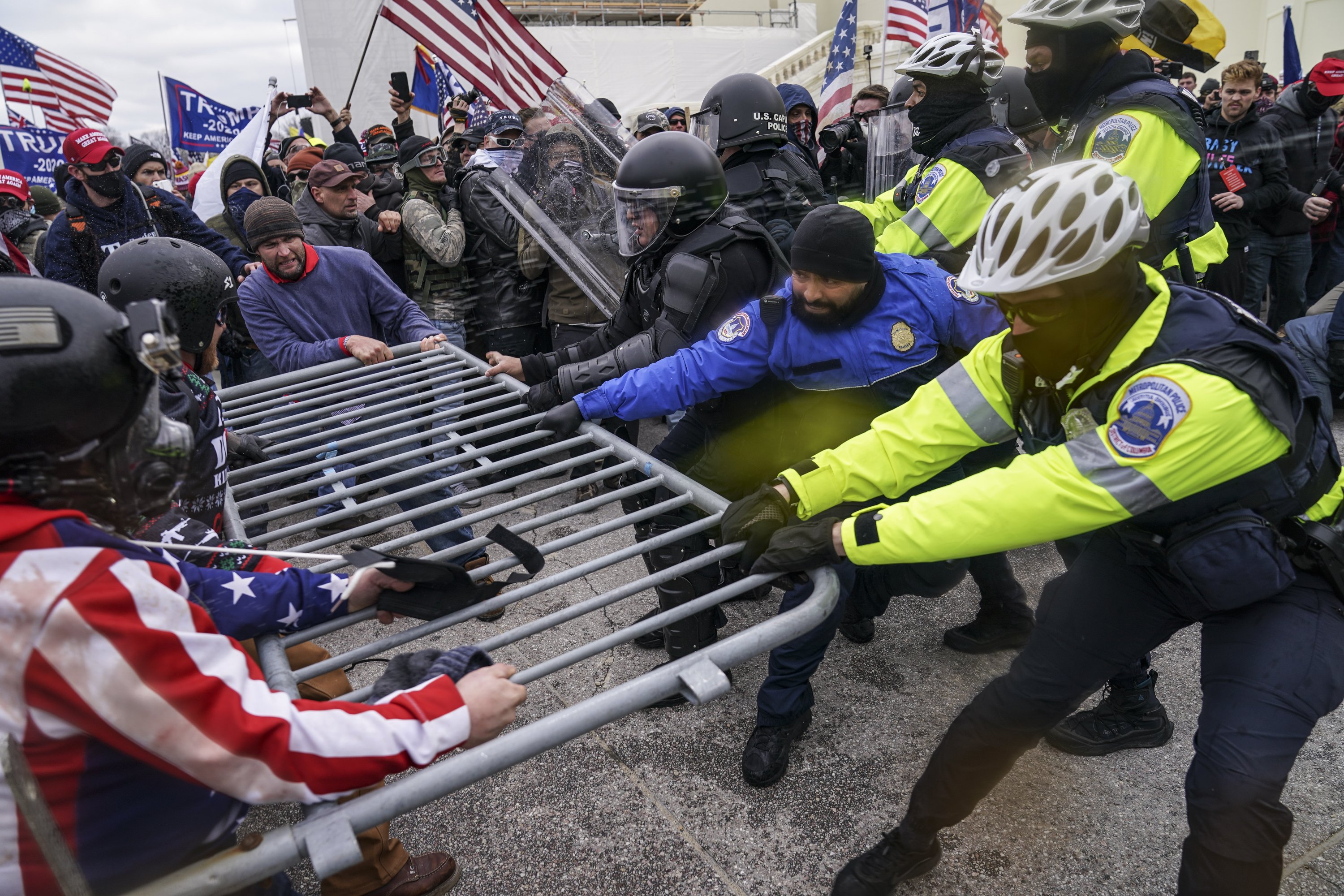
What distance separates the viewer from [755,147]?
4246 mm

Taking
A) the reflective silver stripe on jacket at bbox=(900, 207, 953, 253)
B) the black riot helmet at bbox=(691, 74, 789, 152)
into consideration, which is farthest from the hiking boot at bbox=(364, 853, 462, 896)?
the black riot helmet at bbox=(691, 74, 789, 152)

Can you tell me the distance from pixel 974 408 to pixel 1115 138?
5.14ft

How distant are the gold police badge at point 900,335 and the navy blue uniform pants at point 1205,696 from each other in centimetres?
85

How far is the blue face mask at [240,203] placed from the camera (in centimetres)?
577

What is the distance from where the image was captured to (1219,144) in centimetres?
628

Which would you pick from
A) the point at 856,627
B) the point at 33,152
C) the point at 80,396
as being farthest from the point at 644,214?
the point at 33,152

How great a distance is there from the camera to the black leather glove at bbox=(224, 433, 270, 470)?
8.70 ft

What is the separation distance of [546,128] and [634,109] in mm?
21710

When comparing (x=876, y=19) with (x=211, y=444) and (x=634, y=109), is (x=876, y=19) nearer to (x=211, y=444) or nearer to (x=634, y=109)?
(x=634, y=109)

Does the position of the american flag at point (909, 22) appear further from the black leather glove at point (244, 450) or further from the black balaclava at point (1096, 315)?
the black leather glove at point (244, 450)

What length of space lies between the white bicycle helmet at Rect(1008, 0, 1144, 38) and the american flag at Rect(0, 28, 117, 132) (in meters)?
10.9

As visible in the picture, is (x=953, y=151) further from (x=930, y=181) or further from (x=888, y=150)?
(x=888, y=150)

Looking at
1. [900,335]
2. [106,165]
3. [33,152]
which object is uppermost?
[900,335]

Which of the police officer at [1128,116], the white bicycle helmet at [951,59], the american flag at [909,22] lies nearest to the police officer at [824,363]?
the police officer at [1128,116]
